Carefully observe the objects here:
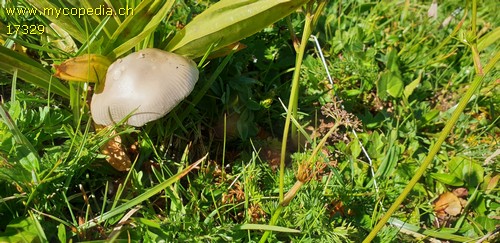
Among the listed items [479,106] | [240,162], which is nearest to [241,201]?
[240,162]

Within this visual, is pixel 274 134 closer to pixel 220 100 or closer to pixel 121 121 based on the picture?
pixel 220 100

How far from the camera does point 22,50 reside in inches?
74.8

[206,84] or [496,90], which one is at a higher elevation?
[206,84]

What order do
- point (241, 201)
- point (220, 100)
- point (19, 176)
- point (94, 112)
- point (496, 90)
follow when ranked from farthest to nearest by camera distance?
point (496, 90) < point (220, 100) < point (241, 201) < point (94, 112) < point (19, 176)

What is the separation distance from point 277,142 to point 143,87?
62 cm

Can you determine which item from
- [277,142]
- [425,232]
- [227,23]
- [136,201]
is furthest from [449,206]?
[136,201]

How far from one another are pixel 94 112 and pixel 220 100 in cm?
53

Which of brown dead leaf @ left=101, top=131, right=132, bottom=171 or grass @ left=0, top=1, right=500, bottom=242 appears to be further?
brown dead leaf @ left=101, top=131, right=132, bottom=171

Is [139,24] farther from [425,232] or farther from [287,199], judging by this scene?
[425,232]

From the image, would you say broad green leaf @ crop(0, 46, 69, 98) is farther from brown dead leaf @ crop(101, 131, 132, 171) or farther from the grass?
brown dead leaf @ crop(101, 131, 132, 171)

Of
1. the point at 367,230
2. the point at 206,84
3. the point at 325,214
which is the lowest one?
the point at 367,230

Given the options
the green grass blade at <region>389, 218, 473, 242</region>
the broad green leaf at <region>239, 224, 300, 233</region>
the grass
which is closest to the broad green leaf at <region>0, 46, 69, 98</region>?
the grass

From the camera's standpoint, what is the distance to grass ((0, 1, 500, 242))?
1.49 m

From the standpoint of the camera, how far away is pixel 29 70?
1633mm
